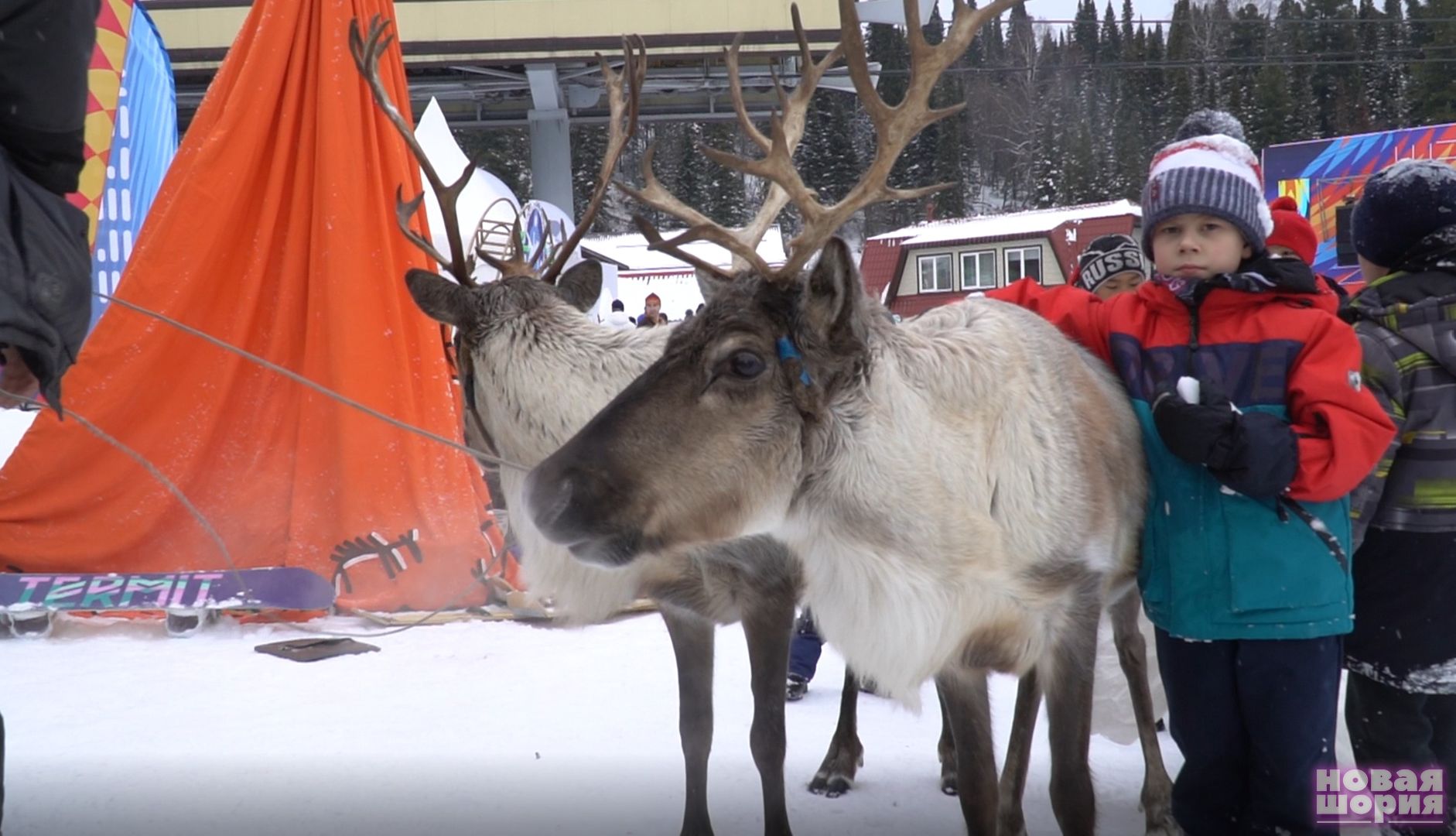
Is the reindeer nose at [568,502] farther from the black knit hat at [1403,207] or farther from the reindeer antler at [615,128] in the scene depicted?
the black knit hat at [1403,207]

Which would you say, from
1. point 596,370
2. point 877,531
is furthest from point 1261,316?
point 596,370

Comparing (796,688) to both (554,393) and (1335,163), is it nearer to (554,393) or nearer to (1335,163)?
(554,393)

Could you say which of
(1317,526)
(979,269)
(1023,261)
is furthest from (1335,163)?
(1317,526)

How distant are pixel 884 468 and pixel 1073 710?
75 cm

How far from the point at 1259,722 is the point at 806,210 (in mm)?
1474

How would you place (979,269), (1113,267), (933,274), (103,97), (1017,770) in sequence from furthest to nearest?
(933,274)
(979,269)
(103,97)
(1113,267)
(1017,770)

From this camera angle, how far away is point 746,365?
209 centimetres

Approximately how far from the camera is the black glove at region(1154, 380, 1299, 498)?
6.75 ft

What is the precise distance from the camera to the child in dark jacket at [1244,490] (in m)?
2.11

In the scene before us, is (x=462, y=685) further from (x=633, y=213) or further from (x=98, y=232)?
(x=98, y=232)

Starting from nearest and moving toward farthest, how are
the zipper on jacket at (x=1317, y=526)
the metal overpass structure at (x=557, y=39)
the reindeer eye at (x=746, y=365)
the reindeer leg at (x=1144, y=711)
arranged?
the reindeer eye at (x=746, y=365) < the zipper on jacket at (x=1317, y=526) < the reindeer leg at (x=1144, y=711) < the metal overpass structure at (x=557, y=39)

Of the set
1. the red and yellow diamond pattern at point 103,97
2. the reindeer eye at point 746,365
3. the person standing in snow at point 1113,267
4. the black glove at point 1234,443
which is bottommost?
the black glove at point 1234,443

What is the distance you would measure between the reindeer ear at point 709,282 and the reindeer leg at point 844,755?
149cm

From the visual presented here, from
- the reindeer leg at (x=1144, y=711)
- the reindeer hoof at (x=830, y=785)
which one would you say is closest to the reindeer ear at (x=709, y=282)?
the reindeer leg at (x=1144, y=711)
